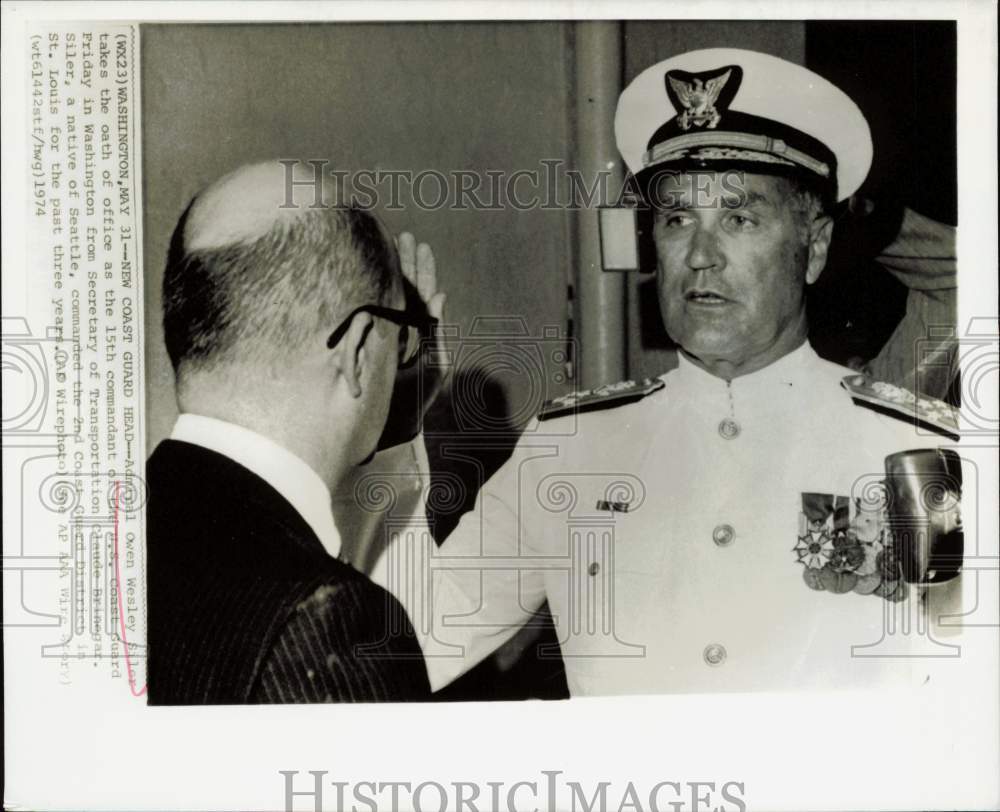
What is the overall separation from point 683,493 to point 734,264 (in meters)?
0.36

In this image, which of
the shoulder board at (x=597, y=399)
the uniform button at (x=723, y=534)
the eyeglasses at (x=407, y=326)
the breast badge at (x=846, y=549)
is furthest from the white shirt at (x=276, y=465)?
the breast badge at (x=846, y=549)

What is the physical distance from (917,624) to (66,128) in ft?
5.08

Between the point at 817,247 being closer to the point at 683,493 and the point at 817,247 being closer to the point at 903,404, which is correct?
the point at 903,404

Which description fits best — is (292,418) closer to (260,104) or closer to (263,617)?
(263,617)

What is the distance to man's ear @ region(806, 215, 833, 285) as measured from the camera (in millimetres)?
1727

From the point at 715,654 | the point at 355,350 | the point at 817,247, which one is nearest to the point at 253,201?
the point at 355,350

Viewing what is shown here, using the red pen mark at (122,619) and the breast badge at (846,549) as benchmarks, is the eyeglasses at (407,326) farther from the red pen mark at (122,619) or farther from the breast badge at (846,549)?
the breast badge at (846,549)

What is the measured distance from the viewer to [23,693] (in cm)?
172

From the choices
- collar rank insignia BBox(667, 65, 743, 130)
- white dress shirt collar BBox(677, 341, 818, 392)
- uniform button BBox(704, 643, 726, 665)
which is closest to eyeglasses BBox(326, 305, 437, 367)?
white dress shirt collar BBox(677, 341, 818, 392)

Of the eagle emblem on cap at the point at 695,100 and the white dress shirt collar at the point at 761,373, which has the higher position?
the eagle emblem on cap at the point at 695,100

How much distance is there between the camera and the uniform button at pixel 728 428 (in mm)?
1720

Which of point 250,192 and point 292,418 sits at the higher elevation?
point 250,192

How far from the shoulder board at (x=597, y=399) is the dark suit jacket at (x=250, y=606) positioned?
1.27ft

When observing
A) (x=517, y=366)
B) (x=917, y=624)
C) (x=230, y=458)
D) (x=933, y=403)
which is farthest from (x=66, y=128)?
(x=917, y=624)
